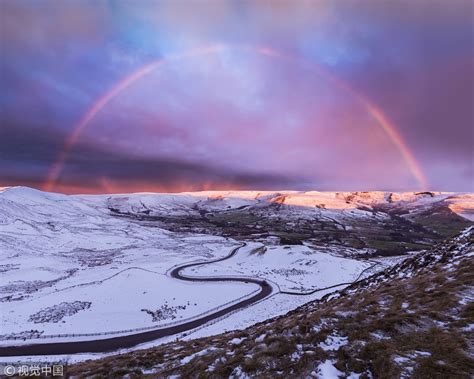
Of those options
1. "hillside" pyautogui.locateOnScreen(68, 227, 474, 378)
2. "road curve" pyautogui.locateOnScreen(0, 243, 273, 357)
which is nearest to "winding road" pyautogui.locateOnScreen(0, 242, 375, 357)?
"road curve" pyautogui.locateOnScreen(0, 243, 273, 357)

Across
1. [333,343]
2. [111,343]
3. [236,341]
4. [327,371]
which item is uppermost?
[333,343]

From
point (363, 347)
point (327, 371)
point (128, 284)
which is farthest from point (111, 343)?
point (363, 347)

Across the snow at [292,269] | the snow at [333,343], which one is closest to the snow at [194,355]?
the snow at [333,343]

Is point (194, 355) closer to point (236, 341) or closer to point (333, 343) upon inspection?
point (236, 341)

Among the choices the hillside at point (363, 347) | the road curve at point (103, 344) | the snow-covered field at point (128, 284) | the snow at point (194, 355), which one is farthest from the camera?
the snow-covered field at point (128, 284)

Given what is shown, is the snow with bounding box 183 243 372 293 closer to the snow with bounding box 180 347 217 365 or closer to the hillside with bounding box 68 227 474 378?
the hillside with bounding box 68 227 474 378

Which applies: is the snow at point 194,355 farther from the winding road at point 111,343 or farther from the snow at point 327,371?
the winding road at point 111,343

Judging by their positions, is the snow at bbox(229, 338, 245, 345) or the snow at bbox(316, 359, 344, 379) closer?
the snow at bbox(316, 359, 344, 379)

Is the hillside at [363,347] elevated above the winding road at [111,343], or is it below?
above

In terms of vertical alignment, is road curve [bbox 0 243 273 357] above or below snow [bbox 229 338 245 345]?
below
